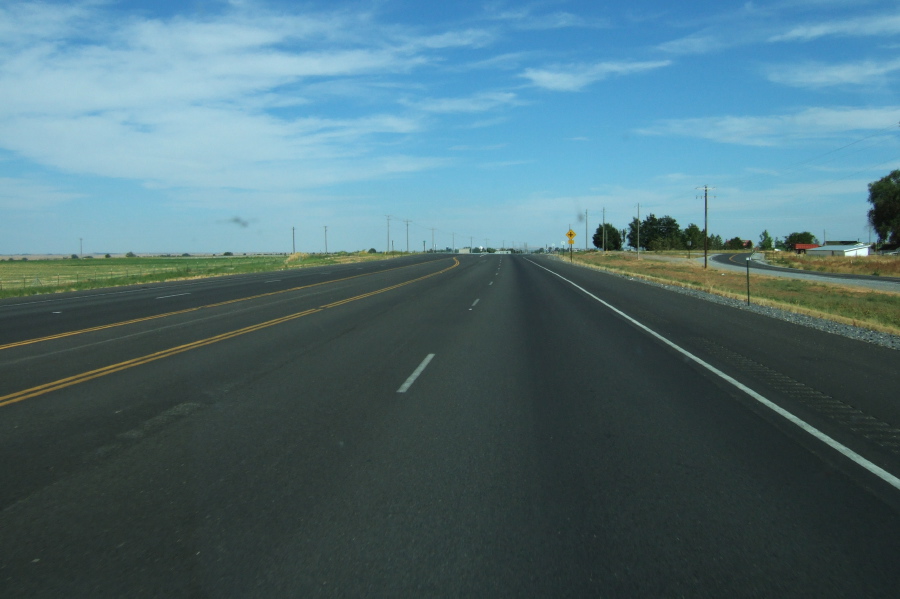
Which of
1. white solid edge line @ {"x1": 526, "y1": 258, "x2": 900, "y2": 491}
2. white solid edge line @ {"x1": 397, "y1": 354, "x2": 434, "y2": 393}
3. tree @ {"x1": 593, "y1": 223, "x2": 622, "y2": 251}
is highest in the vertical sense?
tree @ {"x1": 593, "y1": 223, "x2": 622, "y2": 251}

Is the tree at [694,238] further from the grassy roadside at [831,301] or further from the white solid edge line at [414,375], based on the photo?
the white solid edge line at [414,375]

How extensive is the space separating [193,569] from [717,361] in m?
9.65

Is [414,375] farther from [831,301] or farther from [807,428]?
[831,301]

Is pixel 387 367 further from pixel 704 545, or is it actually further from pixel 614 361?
pixel 704 545

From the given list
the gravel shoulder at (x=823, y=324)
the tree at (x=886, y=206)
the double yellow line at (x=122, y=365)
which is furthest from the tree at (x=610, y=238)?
the double yellow line at (x=122, y=365)

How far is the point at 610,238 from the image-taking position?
7466 inches

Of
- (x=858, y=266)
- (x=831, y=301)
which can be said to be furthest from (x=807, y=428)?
(x=858, y=266)

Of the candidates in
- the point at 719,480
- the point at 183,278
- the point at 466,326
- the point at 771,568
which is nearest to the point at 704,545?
the point at 771,568

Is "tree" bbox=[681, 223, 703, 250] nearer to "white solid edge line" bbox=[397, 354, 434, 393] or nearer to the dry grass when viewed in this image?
the dry grass

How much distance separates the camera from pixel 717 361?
11461 millimetres

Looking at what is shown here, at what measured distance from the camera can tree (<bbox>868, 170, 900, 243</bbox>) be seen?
100m

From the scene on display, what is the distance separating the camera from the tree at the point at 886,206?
328 feet

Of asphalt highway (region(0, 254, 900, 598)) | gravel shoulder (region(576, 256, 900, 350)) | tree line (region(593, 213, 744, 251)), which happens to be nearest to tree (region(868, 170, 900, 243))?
tree line (region(593, 213, 744, 251))

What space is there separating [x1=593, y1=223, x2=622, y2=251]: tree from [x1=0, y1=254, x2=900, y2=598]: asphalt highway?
181059mm
